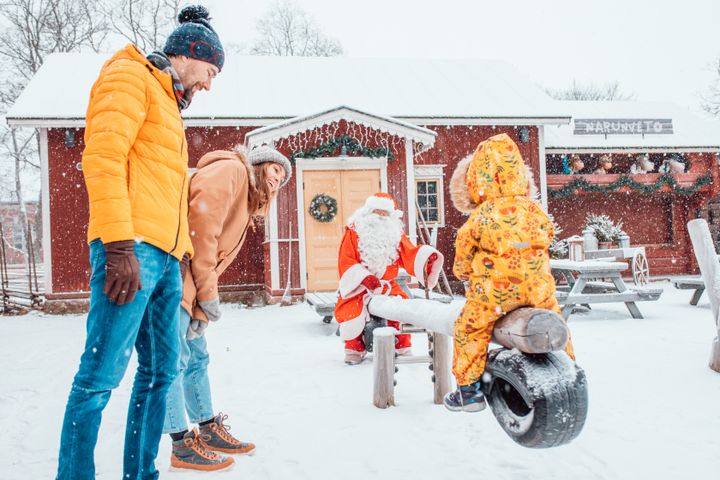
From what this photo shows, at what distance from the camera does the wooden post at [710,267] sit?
436 cm

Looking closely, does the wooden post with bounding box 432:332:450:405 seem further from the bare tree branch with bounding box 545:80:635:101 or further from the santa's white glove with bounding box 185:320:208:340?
the bare tree branch with bounding box 545:80:635:101

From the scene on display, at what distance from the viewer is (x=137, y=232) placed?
188cm

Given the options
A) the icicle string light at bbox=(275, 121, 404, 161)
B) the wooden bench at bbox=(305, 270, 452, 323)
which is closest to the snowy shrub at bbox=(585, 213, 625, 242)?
the icicle string light at bbox=(275, 121, 404, 161)

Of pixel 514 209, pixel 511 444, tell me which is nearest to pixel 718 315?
pixel 511 444

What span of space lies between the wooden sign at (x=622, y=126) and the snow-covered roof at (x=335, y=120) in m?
6.12

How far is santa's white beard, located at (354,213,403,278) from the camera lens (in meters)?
5.23

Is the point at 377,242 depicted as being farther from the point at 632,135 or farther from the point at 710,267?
the point at 632,135

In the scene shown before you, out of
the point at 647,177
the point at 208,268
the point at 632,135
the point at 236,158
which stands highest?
the point at 632,135

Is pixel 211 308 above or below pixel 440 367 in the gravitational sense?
above

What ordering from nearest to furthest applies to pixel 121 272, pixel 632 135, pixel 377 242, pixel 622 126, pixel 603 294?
pixel 121 272
pixel 377 242
pixel 603 294
pixel 622 126
pixel 632 135

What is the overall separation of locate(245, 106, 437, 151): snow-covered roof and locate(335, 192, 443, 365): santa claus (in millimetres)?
4598

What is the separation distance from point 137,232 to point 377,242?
3497mm

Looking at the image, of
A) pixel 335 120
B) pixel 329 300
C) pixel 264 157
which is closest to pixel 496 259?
pixel 264 157

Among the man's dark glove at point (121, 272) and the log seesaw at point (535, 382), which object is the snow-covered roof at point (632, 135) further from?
the man's dark glove at point (121, 272)
